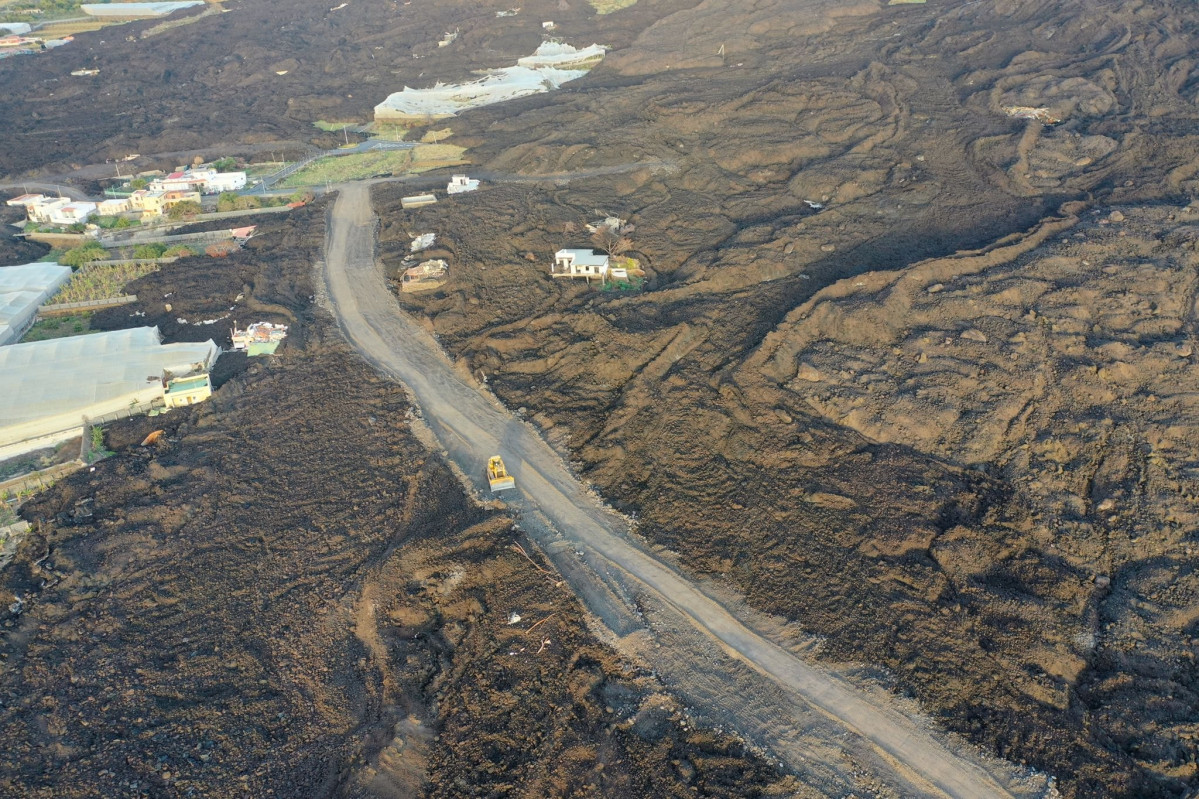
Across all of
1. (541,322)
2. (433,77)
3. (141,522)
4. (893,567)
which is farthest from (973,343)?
(433,77)

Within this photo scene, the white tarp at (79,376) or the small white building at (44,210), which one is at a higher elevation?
the small white building at (44,210)

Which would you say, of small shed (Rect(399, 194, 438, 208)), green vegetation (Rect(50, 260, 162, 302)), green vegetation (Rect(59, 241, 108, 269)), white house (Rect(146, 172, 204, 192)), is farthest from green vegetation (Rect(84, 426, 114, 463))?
white house (Rect(146, 172, 204, 192))

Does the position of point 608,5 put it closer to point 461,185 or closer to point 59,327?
point 461,185

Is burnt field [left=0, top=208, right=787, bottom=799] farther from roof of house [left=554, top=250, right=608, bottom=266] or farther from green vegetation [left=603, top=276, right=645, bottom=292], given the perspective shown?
roof of house [left=554, top=250, right=608, bottom=266]

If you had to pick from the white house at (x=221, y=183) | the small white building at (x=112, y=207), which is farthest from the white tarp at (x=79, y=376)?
the white house at (x=221, y=183)

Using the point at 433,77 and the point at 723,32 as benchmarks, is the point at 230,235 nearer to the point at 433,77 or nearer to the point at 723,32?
the point at 433,77

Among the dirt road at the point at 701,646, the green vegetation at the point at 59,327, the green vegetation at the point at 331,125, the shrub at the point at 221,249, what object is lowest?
the dirt road at the point at 701,646

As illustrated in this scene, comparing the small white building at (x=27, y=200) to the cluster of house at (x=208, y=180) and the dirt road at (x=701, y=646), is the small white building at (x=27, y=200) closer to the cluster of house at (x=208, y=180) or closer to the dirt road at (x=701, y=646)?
the cluster of house at (x=208, y=180)

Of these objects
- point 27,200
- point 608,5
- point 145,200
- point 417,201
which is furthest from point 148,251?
point 608,5
